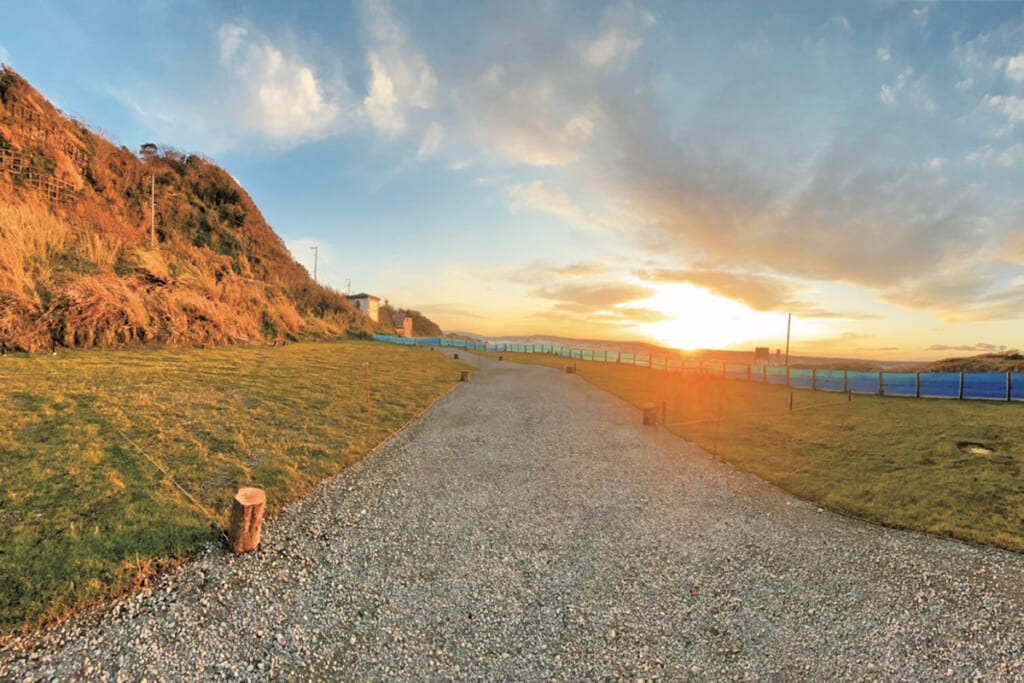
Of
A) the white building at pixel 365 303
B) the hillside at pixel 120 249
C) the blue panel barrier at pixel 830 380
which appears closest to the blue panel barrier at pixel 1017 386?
the blue panel barrier at pixel 830 380

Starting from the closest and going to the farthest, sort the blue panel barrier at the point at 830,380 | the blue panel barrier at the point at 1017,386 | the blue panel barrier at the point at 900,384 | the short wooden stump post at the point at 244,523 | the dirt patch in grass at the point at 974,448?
the short wooden stump post at the point at 244,523 → the dirt patch in grass at the point at 974,448 → the blue panel barrier at the point at 1017,386 → the blue panel barrier at the point at 900,384 → the blue panel barrier at the point at 830,380

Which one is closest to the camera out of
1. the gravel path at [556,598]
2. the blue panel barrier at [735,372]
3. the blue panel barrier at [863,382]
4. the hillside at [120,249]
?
the gravel path at [556,598]

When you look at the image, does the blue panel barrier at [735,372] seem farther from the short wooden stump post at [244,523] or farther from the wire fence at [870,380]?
the short wooden stump post at [244,523]

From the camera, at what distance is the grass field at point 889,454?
764cm

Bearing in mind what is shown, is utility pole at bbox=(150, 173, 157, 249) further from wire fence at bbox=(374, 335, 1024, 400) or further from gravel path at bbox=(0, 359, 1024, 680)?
wire fence at bbox=(374, 335, 1024, 400)

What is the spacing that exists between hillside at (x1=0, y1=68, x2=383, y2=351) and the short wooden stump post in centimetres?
1707

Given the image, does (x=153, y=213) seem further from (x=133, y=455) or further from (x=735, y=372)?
(x=735, y=372)

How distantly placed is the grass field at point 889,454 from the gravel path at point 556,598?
88 centimetres

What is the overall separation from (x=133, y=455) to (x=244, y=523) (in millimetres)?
4545

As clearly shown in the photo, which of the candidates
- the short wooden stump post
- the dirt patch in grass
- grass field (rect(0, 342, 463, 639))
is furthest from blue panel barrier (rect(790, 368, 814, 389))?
the short wooden stump post

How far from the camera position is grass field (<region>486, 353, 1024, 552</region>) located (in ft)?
25.1

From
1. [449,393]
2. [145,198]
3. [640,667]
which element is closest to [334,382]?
[449,393]

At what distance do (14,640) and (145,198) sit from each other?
5295 centimetres

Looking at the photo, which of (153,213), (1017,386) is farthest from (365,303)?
(1017,386)
